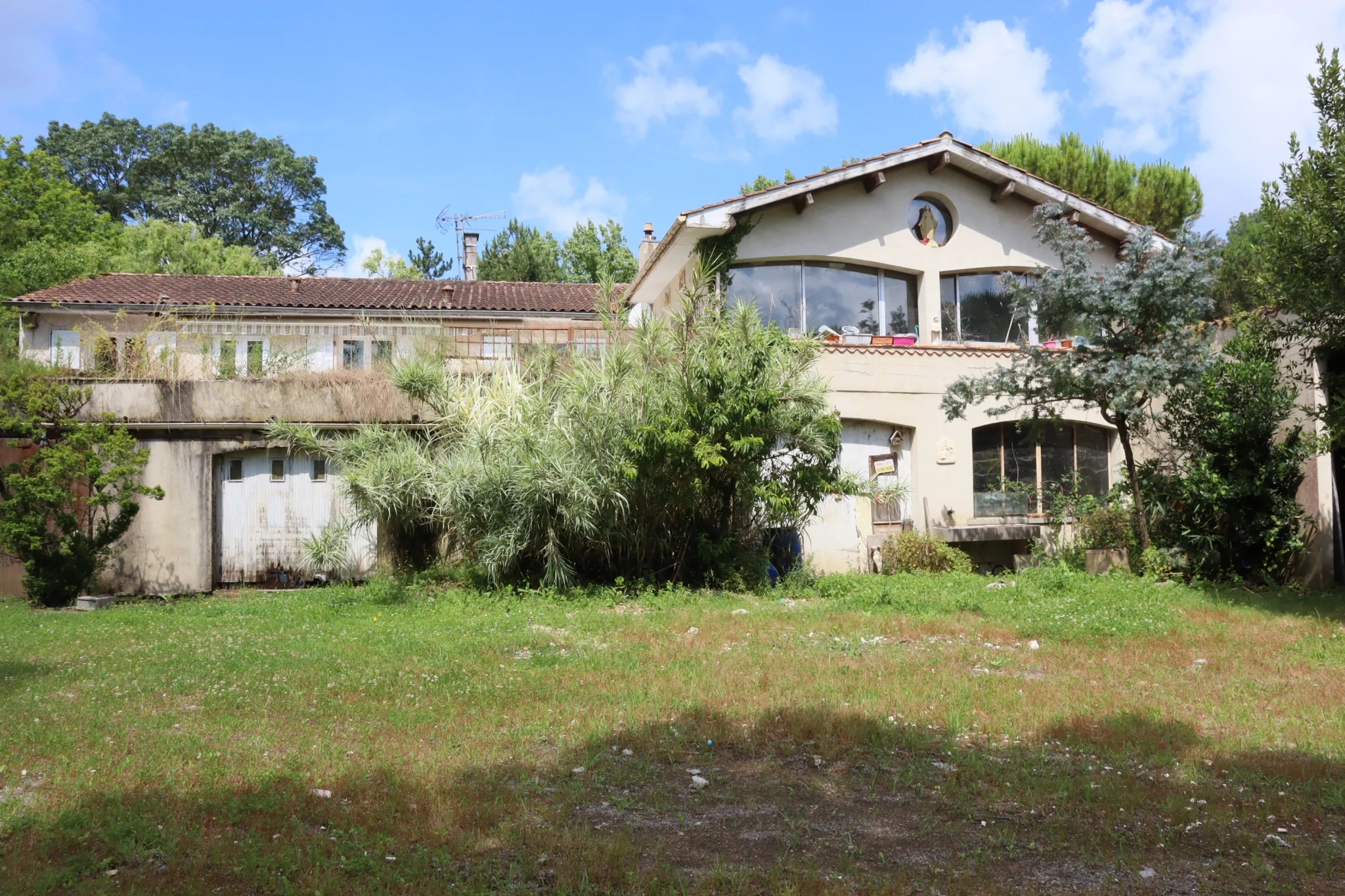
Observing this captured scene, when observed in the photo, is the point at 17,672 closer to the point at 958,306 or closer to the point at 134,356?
the point at 134,356

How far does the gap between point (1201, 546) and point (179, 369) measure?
15756 millimetres

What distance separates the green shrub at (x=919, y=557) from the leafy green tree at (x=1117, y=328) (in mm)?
2312

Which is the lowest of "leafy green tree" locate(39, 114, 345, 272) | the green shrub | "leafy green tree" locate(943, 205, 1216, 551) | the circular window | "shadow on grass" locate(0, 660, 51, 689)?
"shadow on grass" locate(0, 660, 51, 689)

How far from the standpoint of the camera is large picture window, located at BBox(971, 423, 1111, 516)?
53.5ft

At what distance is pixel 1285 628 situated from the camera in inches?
405

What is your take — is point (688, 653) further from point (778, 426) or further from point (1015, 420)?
point (1015, 420)

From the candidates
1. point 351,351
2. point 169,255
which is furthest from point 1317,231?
point 169,255

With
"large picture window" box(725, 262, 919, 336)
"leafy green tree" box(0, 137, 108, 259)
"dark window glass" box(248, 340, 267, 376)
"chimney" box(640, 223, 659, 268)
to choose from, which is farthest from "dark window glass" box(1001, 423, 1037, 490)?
"leafy green tree" box(0, 137, 108, 259)

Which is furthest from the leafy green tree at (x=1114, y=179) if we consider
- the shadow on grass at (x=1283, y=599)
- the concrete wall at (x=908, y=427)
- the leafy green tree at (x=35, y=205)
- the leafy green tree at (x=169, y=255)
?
the leafy green tree at (x=35, y=205)

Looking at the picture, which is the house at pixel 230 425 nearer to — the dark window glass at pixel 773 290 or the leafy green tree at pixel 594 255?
the dark window glass at pixel 773 290

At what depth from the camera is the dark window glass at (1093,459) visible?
17.0 m

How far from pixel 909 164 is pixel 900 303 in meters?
2.46

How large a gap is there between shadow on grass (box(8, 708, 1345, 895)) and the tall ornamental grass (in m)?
6.00

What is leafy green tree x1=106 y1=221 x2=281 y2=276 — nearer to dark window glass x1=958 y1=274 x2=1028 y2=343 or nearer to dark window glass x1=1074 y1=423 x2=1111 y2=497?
dark window glass x1=958 y1=274 x2=1028 y2=343
